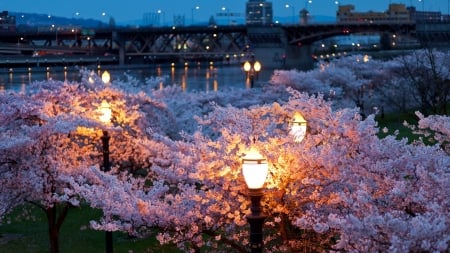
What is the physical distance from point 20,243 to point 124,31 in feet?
375

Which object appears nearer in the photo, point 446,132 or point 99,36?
point 446,132

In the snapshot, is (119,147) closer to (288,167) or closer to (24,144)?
(24,144)

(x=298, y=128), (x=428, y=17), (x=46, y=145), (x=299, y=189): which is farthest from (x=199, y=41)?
(x=299, y=189)

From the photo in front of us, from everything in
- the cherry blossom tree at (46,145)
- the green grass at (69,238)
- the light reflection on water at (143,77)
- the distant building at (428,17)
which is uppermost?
the distant building at (428,17)

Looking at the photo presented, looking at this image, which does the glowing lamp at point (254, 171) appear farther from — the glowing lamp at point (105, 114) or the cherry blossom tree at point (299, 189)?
the glowing lamp at point (105, 114)

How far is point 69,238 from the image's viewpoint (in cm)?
2144

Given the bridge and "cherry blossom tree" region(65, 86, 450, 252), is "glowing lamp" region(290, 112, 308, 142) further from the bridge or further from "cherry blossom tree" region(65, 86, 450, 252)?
the bridge

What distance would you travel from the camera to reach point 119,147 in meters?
21.9

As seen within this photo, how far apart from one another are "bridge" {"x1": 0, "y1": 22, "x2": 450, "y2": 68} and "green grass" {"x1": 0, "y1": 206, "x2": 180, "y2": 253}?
7616 cm

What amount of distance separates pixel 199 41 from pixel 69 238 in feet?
392

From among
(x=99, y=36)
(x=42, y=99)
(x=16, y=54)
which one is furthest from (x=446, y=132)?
(x=99, y=36)

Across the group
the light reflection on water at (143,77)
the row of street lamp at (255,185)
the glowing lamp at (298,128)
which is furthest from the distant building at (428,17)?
the row of street lamp at (255,185)

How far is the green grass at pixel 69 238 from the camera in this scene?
781 inches

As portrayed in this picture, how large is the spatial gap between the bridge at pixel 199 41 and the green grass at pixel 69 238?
76160 millimetres
